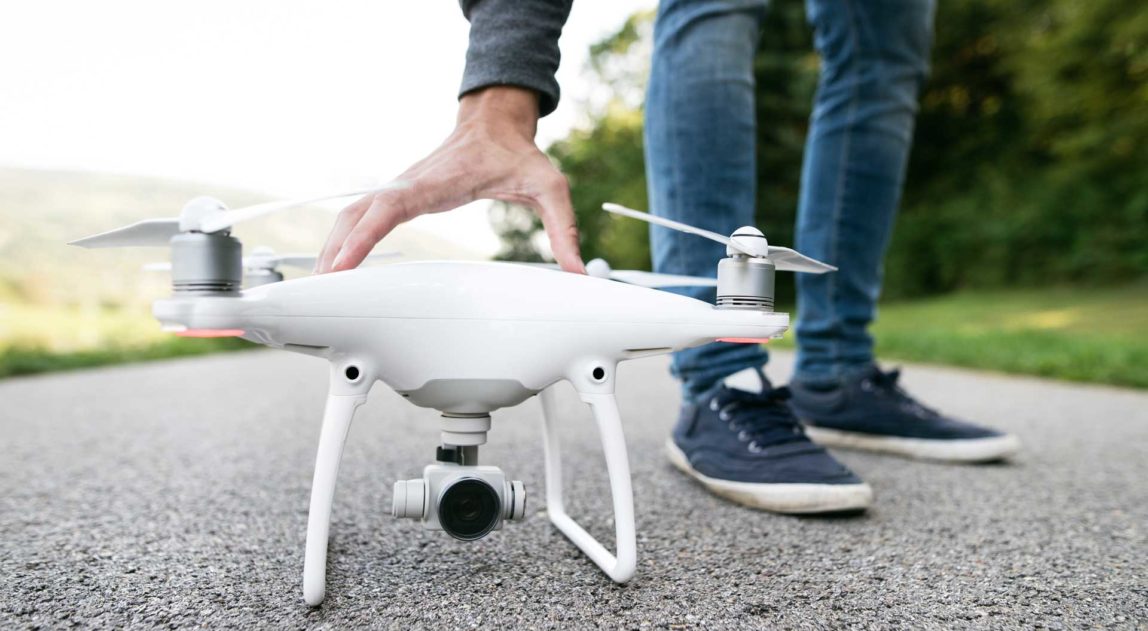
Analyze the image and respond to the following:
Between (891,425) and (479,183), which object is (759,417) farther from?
(479,183)

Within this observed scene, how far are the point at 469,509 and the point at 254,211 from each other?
377 mm

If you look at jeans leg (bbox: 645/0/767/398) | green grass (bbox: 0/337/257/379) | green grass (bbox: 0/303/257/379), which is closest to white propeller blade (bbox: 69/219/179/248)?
jeans leg (bbox: 645/0/767/398)

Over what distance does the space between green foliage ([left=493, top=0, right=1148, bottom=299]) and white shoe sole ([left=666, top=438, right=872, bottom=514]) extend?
904 cm

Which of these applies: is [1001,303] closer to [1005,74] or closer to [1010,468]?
[1005,74]

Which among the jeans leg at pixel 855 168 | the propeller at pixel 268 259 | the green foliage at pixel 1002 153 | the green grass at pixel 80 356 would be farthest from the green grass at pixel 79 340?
the green foliage at pixel 1002 153

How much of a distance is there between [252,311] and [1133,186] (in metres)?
11.7

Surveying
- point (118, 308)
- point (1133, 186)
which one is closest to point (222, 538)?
point (118, 308)

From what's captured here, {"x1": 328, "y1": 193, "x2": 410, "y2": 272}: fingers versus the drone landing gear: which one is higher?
{"x1": 328, "y1": 193, "x2": 410, "y2": 272}: fingers

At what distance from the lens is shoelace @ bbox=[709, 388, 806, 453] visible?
47.4 inches

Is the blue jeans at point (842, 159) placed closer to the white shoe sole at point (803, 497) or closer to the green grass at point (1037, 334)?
the white shoe sole at point (803, 497)

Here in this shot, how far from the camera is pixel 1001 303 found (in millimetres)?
9664

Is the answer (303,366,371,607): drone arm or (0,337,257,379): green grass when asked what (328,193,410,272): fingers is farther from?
(0,337,257,379): green grass

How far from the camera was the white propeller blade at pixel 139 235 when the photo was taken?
68 cm

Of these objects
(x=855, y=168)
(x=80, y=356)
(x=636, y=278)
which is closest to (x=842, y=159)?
(x=855, y=168)
